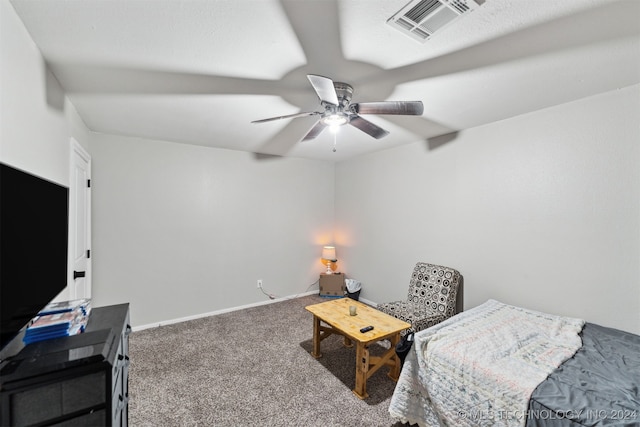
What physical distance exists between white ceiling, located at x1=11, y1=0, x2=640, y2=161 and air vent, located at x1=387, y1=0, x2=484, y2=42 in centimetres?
5

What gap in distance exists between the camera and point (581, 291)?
219 cm

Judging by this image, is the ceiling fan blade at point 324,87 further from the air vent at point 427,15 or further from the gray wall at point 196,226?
the gray wall at point 196,226

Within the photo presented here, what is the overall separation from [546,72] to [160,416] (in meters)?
3.57

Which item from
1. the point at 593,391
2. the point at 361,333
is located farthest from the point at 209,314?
the point at 593,391

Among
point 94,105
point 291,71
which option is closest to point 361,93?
point 291,71

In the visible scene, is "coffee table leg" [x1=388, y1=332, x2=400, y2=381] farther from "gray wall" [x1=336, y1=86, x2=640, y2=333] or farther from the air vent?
the air vent

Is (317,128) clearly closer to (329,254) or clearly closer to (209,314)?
(329,254)

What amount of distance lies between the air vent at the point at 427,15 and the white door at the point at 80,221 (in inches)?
103

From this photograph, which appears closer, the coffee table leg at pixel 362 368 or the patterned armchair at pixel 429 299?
the coffee table leg at pixel 362 368

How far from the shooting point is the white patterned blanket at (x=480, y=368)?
146 cm

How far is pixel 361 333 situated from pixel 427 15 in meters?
2.13

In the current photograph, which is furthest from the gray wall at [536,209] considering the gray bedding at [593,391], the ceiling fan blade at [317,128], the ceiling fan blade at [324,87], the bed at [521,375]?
the ceiling fan blade at [324,87]

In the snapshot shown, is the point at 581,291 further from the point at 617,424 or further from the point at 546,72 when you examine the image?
the point at 546,72

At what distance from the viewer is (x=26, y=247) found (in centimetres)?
103
